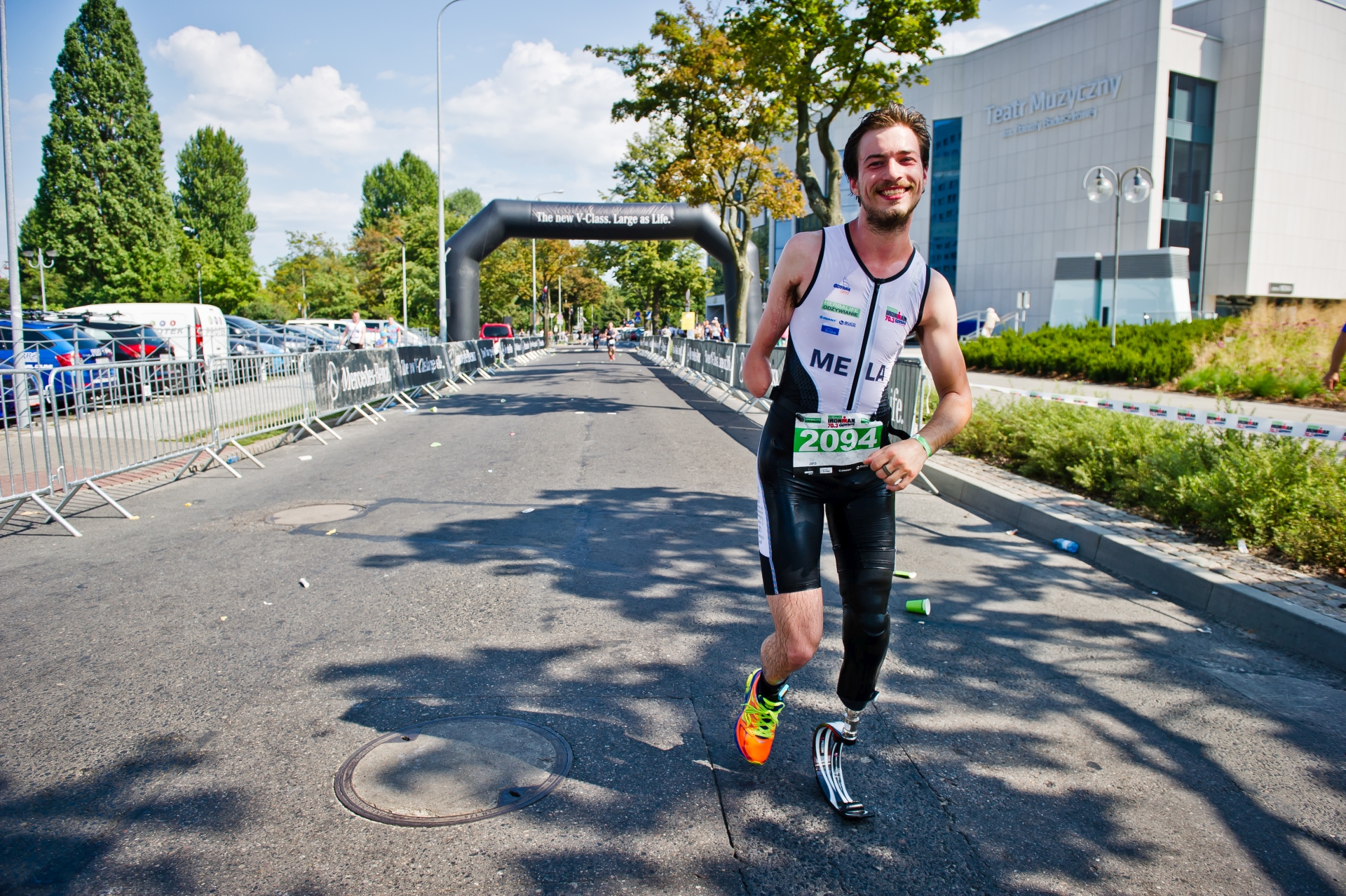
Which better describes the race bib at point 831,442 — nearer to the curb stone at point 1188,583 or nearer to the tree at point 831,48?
the curb stone at point 1188,583

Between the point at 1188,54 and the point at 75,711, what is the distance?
2286 inches

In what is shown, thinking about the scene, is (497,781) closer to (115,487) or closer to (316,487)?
(316,487)

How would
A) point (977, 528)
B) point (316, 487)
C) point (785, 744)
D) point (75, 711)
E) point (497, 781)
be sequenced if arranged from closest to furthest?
point (497, 781), point (785, 744), point (75, 711), point (977, 528), point (316, 487)

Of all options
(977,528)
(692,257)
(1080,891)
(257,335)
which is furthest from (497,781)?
(692,257)

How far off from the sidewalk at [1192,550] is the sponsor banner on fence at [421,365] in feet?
42.0

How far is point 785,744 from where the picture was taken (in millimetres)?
3389

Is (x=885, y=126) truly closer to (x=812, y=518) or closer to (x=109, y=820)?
(x=812, y=518)

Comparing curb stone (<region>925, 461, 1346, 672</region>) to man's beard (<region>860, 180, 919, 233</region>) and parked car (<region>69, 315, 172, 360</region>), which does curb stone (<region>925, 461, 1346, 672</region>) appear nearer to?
man's beard (<region>860, 180, 919, 233</region>)

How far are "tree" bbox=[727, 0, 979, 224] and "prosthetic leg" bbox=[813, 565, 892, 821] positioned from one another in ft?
37.3

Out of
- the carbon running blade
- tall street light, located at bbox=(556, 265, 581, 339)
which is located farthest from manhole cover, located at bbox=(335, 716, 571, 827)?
tall street light, located at bbox=(556, 265, 581, 339)

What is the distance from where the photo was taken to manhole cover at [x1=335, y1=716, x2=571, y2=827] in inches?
113

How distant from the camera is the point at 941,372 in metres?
2.85

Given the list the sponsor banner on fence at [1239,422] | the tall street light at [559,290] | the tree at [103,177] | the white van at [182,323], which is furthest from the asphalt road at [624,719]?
the tall street light at [559,290]

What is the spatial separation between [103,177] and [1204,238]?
65.4 meters
